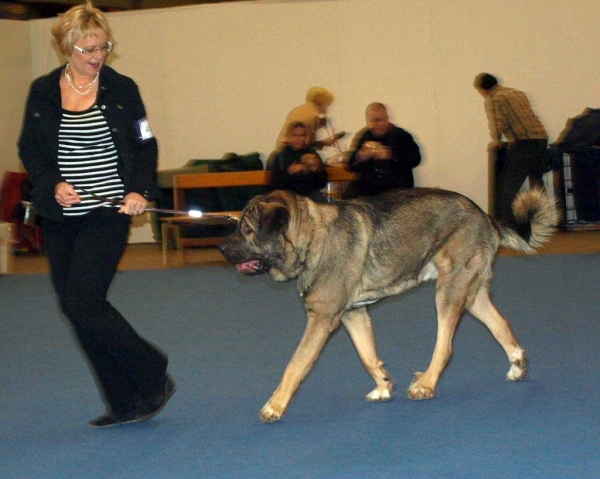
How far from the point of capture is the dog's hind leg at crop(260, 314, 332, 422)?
400cm

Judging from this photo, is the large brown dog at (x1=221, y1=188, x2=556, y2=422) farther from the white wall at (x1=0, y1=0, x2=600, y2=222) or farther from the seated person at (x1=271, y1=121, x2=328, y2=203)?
the white wall at (x1=0, y1=0, x2=600, y2=222)

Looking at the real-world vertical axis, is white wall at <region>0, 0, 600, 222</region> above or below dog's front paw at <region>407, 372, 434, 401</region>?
above

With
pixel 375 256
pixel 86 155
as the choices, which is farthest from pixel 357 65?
pixel 86 155

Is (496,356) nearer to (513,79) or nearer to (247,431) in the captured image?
(247,431)

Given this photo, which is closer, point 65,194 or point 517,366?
point 65,194

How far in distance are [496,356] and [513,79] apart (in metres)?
9.04

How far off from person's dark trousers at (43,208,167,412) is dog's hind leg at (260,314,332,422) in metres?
0.55

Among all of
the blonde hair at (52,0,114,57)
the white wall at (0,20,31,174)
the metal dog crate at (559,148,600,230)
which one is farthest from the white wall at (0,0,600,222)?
the blonde hair at (52,0,114,57)

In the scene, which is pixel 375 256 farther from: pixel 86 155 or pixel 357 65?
pixel 357 65

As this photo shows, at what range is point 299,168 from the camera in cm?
912

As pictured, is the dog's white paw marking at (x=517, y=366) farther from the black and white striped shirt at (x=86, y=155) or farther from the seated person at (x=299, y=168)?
the seated person at (x=299, y=168)

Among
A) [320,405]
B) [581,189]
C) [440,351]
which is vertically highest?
[581,189]

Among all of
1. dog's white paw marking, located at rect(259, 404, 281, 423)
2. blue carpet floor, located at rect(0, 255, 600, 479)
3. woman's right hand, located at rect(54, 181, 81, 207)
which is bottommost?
blue carpet floor, located at rect(0, 255, 600, 479)

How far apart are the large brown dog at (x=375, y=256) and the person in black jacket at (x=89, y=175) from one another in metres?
0.56
